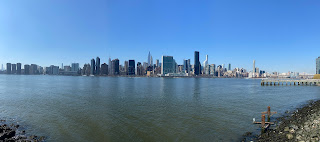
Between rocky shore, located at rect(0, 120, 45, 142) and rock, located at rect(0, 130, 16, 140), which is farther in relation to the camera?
rock, located at rect(0, 130, 16, 140)

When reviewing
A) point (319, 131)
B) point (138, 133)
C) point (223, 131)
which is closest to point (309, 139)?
point (319, 131)

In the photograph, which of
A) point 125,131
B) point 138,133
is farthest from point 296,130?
point 125,131

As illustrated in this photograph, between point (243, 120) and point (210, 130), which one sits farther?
point (243, 120)

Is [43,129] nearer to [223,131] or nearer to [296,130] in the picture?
[223,131]

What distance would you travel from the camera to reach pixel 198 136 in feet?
65.0

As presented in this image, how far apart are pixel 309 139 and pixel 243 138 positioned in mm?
5730

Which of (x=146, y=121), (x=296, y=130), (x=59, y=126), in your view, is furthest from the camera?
(x=146, y=121)

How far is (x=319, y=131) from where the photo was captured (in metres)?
17.1

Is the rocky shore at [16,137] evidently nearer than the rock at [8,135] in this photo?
Yes

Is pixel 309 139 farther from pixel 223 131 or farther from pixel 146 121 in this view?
pixel 146 121

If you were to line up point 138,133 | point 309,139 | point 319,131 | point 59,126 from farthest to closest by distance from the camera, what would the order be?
point 59,126
point 138,133
point 319,131
point 309,139

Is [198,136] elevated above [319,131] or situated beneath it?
situated beneath

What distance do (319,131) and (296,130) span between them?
202 cm

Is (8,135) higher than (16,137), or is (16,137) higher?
(8,135)
